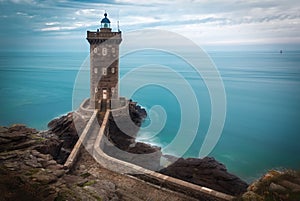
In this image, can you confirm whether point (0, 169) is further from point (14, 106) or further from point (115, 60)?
point (14, 106)

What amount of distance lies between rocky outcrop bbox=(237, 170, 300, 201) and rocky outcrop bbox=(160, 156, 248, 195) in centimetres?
338

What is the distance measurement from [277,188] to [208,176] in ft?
16.9

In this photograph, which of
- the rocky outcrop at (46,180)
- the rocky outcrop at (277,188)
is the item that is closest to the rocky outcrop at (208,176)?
the rocky outcrop at (46,180)

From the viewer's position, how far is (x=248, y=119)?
85.9ft

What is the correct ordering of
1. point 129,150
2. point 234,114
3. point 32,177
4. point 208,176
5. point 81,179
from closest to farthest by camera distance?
point 32,177 < point 81,179 < point 208,176 < point 129,150 < point 234,114

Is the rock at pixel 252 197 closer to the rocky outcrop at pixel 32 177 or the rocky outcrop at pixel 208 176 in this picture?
the rocky outcrop at pixel 32 177

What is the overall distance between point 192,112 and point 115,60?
49.9ft

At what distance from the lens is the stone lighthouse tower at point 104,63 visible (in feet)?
54.3

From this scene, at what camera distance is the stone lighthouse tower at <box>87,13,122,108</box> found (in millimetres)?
16547

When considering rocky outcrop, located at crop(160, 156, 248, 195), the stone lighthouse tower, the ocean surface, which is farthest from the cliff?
the stone lighthouse tower

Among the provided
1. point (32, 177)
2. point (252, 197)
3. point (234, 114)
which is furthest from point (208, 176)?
point (234, 114)

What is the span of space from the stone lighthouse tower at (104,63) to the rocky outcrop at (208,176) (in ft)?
23.4

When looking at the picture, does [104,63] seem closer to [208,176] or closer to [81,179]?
[208,176]

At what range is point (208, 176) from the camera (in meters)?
10.9
